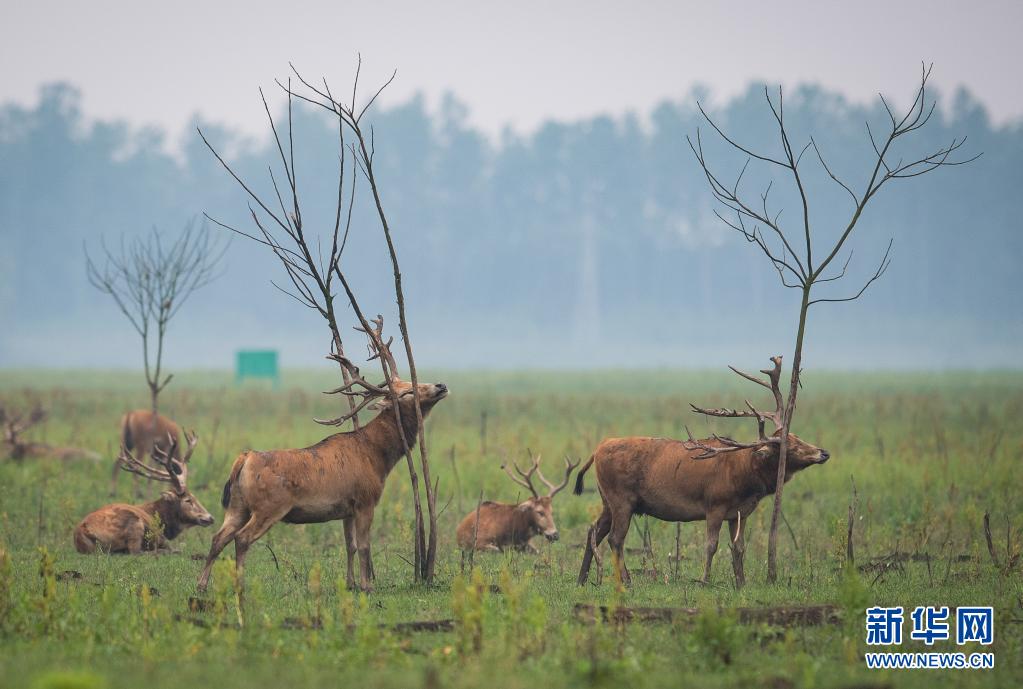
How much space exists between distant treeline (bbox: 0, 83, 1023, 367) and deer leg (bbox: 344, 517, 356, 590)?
9567 centimetres

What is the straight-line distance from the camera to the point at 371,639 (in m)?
8.27

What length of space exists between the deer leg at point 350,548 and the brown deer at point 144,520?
281 centimetres

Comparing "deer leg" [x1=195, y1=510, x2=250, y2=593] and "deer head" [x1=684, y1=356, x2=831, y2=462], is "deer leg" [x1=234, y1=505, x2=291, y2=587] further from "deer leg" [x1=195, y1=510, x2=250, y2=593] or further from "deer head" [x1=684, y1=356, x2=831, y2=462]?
"deer head" [x1=684, y1=356, x2=831, y2=462]

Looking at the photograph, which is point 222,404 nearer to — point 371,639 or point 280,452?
point 280,452

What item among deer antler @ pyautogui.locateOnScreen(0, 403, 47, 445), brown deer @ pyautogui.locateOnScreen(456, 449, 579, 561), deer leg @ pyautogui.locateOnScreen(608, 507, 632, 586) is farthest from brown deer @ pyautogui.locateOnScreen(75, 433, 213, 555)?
deer antler @ pyautogui.locateOnScreen(0, 403, 47, 445)

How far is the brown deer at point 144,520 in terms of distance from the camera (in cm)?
1430

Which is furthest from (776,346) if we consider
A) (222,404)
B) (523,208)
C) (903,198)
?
(222,404)

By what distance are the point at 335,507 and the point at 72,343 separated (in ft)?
349

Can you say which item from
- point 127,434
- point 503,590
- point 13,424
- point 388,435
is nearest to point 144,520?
point 388,435

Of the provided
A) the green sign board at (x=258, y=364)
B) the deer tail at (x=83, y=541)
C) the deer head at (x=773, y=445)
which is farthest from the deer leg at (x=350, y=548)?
the green sign board at (x=258, y=364)

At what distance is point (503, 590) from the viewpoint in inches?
388

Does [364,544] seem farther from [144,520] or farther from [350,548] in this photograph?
[144,520]

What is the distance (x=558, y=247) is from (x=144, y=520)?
9859 centimetres

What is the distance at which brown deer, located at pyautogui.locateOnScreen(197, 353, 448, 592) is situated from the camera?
1127cm
